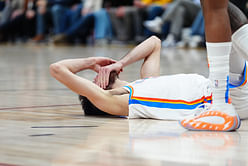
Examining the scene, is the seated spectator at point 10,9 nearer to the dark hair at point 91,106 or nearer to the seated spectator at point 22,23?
the seated spectator at point 22,23

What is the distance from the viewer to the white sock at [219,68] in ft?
7.12

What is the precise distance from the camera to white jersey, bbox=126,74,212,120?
2480 mm

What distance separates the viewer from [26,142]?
1944 mm

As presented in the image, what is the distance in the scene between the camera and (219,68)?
219 centimetres

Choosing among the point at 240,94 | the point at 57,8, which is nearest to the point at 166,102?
the point at 240,94

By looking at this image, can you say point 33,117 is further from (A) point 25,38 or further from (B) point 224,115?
(A) point 25,38

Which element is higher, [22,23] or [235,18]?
[235,18]

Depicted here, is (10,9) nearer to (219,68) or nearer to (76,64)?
(76,64)

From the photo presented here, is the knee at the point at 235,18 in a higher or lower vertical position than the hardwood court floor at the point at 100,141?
higher

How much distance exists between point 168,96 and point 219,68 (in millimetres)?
393

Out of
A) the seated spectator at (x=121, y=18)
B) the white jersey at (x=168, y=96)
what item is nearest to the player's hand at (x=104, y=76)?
the white jersey at (x=168, y=96)

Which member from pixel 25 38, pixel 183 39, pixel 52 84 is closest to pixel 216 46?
pixel 52 84

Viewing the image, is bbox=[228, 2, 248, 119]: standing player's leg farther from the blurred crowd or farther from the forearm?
the blurred crowd

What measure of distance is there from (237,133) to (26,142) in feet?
2.54
